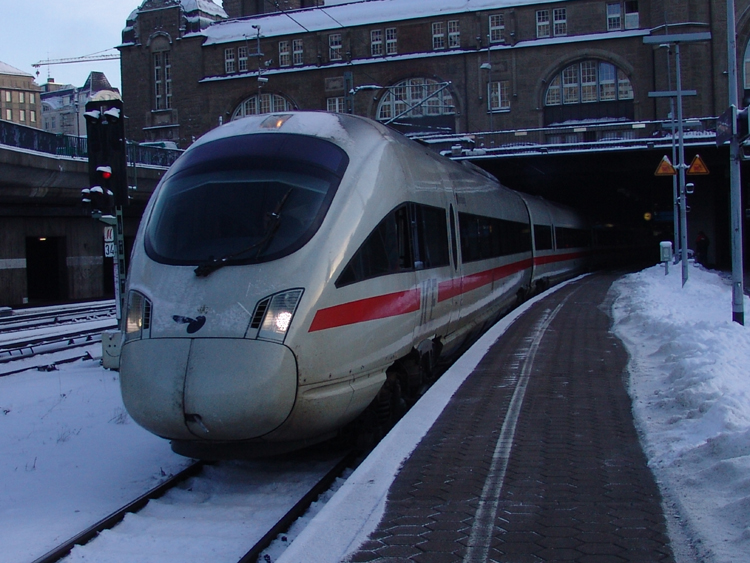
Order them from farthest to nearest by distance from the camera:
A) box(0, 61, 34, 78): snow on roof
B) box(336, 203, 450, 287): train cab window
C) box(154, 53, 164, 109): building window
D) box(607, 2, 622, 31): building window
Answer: box(0, 61, 34, 78): snow on roof → box(154, 53, 164, 109): building window → box(607, 2, 622, 31): building window → box(336, 203, 450, 287): train cab window

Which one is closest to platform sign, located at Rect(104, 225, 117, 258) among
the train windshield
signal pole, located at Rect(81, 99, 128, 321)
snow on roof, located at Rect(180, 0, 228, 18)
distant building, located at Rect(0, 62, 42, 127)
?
signal pole, located at Rect(81, 99, 128, 321)

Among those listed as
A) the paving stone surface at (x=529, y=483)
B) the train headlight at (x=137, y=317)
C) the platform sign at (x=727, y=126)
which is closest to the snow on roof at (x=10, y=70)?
the platform sign at (x=727, y=126)

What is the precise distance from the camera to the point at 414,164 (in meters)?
9.02

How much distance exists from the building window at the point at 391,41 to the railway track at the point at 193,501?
161 ft

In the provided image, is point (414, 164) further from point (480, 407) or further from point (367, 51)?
point (367, 51)

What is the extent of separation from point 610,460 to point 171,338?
3411 millimetres

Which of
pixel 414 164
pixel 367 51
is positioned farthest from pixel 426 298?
pixel 367 51

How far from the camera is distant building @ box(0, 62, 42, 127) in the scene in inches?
4665

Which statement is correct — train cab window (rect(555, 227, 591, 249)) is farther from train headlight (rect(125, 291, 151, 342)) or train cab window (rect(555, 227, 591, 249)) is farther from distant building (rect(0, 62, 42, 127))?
distant building (rect(0, 62, 42, 127))

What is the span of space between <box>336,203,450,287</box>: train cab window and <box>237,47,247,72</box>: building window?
5143 centimetres

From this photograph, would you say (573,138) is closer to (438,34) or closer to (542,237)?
(438,34)

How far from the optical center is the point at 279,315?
6043mm

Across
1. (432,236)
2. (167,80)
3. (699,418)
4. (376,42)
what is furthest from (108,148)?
(167,80)

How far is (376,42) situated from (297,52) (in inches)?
246
